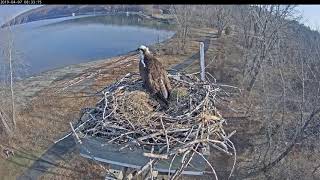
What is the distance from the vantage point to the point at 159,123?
4.55m

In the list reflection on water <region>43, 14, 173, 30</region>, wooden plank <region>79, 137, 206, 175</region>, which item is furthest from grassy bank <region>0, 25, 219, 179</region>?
reflection on water <region>43, 14, 173, 30</region>

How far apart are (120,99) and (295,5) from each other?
8.22 meters

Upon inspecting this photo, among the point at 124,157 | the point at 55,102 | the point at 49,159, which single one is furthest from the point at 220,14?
the point at 124,157

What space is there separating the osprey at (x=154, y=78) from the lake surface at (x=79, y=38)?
26.6 feet

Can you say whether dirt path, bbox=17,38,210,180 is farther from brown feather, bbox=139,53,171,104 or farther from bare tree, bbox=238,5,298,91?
brown feather, bbox=139,53,171,104

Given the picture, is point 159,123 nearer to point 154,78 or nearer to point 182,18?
point 154,78

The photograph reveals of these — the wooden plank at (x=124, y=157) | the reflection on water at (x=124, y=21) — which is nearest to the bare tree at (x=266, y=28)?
the wooden plank at (x=124, y=157)

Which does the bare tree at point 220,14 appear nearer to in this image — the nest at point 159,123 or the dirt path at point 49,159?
the dirt path at point 49,159

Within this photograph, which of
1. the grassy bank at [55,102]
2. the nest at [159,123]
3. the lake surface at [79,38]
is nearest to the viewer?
the nest at [159,123]

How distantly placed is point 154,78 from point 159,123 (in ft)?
2.51

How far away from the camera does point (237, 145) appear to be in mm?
10891

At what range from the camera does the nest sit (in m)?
4.17

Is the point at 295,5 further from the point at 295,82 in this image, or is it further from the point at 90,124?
the point at 90,124

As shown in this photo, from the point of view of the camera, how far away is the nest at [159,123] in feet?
13.7
